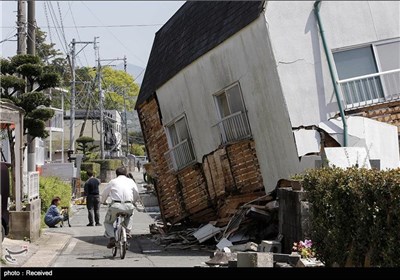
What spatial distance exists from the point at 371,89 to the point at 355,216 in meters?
6.80

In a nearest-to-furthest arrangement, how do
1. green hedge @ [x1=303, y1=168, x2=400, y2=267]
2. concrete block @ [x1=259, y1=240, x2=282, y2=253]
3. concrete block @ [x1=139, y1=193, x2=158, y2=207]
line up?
green hedge @ [x1=303, y1=168, x2=400, y2=267] < concrete block @ [x1=259, y1=240, x2=282, y2=253] < concrete block @ [x1=139, y1=193, x2=158, y2=207]

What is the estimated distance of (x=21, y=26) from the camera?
2256 cm

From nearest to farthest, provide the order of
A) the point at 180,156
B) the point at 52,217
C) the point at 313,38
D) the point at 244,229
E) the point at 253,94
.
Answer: the point at 244,229, the point at 313,38, the point at 253,94, the point at 180,156, the point at 52,217

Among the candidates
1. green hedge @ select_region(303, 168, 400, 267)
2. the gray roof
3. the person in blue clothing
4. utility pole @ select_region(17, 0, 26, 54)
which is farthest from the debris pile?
utility pole @ select_region(17, 0, 26, 54)

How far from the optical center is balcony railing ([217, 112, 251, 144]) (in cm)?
1522

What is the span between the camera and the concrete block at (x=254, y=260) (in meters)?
9.24

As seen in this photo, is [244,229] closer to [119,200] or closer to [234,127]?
[119,200]

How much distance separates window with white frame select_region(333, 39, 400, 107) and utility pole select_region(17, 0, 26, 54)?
11.9 m

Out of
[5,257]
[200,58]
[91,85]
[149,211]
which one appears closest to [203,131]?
[200,58]

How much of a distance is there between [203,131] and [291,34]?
3.93 meters

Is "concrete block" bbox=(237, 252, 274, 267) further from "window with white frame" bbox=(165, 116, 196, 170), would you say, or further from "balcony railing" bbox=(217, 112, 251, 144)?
"window with white frame" bbox=(165, 116, 196, 170)

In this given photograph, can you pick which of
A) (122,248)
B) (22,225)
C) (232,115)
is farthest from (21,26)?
(122,248)
